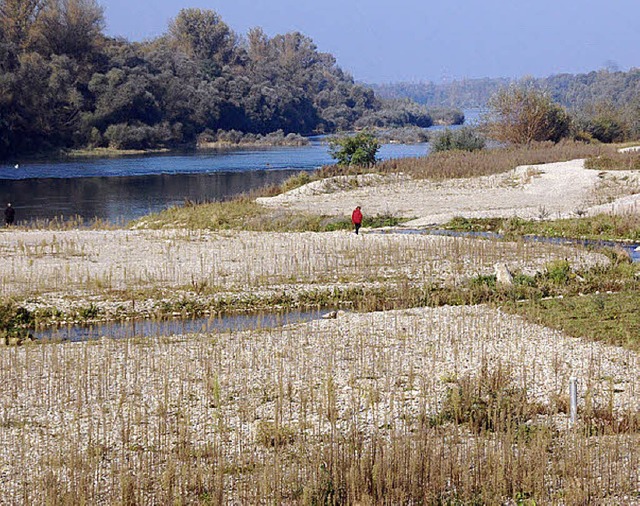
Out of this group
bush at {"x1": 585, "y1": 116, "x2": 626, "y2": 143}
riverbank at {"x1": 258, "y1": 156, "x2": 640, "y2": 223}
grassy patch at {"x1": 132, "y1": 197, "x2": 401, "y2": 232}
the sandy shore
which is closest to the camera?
grassy patch at {"x1": 132, "y1": 197, "x2": 401, "y2": 232}

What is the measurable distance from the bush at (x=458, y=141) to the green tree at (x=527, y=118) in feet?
12.6

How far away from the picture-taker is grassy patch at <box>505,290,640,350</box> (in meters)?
14.6

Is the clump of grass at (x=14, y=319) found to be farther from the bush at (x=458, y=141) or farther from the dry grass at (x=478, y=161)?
the bush at (x=458, y=141)

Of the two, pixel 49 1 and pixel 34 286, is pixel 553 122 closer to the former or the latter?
pixel 34 286

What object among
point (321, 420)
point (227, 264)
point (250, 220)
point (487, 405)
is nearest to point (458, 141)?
point (250, 220)

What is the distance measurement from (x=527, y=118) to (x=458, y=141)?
20.8 feet

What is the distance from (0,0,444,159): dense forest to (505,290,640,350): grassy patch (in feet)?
234

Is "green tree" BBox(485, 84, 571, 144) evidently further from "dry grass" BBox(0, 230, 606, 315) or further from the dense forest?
the dense forest

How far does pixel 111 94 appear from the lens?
319 feet

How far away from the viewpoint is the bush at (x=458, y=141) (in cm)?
5419

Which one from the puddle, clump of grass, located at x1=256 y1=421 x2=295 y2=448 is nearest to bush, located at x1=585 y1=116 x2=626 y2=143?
the puddle

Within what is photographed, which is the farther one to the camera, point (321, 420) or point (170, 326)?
point (170, 326)

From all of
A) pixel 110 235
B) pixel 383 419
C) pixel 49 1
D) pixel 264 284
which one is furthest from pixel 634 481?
pixel 49 1

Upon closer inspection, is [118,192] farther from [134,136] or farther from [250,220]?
[134,136]
